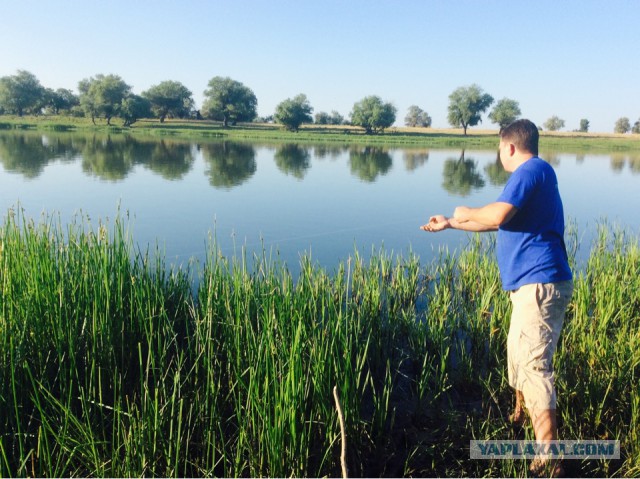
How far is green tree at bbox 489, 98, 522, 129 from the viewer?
99.1 meters

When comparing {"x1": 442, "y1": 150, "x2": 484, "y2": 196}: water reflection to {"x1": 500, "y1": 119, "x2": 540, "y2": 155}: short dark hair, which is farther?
{"x1": 442, "y1": 150, "x2": 484, "y2": 196}: water reflection

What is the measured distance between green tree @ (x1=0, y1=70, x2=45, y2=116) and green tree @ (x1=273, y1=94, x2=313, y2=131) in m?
41.1

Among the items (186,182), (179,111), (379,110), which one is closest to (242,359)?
(186,182)

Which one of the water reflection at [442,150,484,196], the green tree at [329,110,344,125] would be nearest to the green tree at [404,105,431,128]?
the green tree at [329,110,344,125]

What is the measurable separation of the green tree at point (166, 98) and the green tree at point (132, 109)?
9215 mm

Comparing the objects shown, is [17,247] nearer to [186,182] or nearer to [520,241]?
[520,241]

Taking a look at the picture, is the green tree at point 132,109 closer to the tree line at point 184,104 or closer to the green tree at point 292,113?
the tree line at point 184,104

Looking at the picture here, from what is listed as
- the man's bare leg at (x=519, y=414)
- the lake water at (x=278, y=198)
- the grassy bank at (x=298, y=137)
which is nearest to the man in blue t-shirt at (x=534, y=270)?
the man's bare leg at (x=519, y=414)

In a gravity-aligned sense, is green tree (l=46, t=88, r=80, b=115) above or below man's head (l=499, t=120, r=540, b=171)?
above


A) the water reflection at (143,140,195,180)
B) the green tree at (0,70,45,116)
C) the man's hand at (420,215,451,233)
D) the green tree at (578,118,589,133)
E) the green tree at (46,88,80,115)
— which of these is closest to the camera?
the man's hand at (420,215,451,233)

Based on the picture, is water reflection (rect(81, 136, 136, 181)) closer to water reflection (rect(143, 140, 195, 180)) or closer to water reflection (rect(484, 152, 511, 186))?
water reflection (rect(143, 140, 195, 180))

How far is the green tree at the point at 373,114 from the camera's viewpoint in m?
89.5

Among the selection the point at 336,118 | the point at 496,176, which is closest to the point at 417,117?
the point at 336,118

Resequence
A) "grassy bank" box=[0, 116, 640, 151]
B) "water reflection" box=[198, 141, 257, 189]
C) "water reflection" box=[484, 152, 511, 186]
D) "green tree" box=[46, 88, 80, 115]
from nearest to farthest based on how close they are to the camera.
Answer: "water reflection" box=[198, 141, 257, 189], "water reflection" box=[484, 152, 511, 186], "grassy bank" box=[0, 116, 640, 151], "green tree" box=[46, 88, 80, 115]
